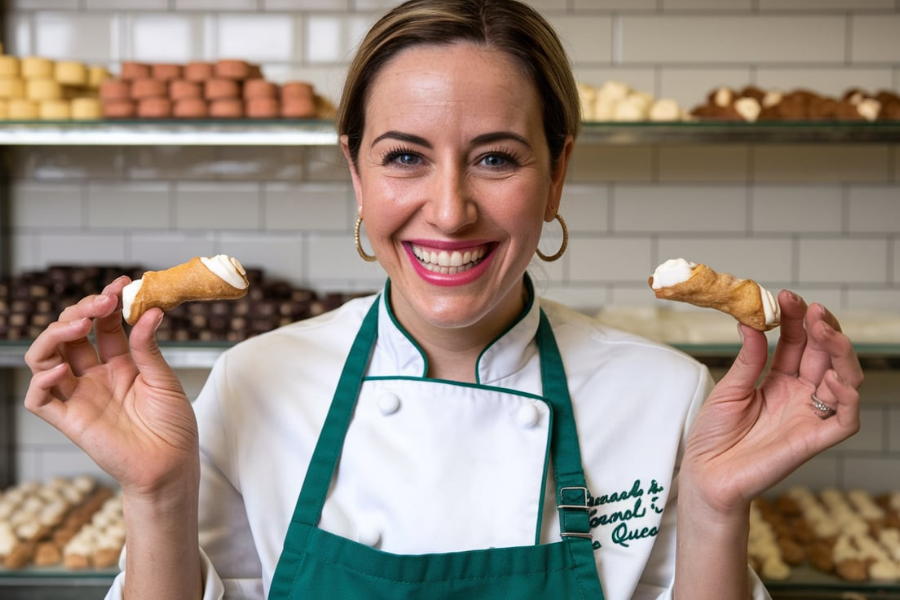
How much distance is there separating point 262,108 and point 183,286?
116cm

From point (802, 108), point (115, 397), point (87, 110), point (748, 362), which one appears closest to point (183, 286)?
point (115, 397)

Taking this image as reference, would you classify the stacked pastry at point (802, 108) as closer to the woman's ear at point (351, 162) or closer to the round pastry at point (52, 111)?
the woman's ear at point (351, 162)

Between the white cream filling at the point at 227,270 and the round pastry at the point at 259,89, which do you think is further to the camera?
the round pastry at the point at 259,89

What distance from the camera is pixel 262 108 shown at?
88.7 inches

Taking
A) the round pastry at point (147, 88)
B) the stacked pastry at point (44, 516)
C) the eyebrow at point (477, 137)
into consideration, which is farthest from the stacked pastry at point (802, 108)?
the stacked pastry at point (44, 516)

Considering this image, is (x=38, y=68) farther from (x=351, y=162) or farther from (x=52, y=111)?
(x=351, y=162)

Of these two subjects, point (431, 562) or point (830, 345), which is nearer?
point (830, 345)

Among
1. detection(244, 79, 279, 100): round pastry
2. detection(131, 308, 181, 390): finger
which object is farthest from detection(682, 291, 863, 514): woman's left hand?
detection(244, 79, 279, 100): round pastry

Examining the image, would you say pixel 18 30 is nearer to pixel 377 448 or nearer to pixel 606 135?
pixel 606 135

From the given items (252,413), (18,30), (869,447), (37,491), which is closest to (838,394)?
(252,413)

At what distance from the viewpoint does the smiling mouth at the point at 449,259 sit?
123 centimetres

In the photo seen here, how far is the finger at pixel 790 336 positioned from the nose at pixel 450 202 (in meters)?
0.43

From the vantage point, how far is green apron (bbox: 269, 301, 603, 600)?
1.24 metres

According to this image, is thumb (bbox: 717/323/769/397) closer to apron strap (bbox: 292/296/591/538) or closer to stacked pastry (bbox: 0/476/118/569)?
apron strap (bbox: 292/296/591/538)
